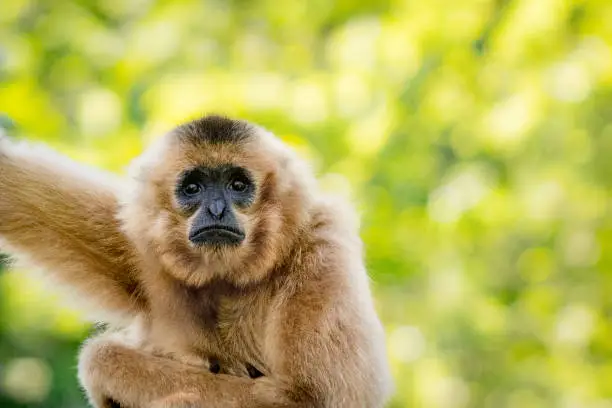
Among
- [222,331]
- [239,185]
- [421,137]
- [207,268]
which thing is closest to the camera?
[222,331]

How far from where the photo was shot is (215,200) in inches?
154

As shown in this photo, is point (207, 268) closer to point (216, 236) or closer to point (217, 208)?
point (216, 236)

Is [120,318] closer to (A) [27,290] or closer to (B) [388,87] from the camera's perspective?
(A) [27,290]

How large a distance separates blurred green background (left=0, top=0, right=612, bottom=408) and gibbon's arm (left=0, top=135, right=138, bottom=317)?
2301 millimetres

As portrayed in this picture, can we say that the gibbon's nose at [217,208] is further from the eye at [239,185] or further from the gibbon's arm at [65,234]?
the gibbon's arm at [65,234]

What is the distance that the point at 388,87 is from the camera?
6988 mm

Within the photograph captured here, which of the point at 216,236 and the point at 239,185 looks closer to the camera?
the point at 216,236

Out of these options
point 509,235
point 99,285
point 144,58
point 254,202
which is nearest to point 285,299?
point 254,202

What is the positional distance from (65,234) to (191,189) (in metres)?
0.52

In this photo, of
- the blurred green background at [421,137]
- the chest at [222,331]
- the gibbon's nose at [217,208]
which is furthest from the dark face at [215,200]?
the blurred green background at [421,137]

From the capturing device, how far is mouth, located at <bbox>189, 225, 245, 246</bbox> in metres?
3.86

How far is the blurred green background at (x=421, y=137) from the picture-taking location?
6848 millimetres

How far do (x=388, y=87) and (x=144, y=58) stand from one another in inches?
71.8

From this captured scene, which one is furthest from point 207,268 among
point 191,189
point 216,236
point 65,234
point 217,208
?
point 65,234
